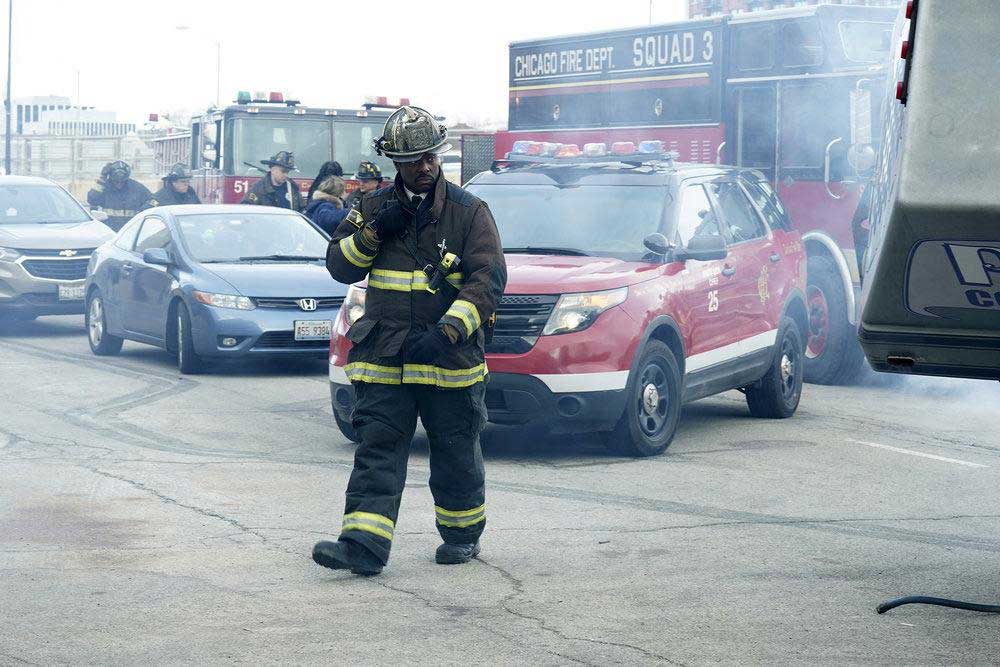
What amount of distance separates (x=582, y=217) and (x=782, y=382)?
7.10 ft

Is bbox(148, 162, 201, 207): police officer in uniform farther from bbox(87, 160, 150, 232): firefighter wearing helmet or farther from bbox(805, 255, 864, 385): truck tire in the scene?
bbox(805, 255, 864, 385): truck tire

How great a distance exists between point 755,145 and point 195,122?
11.5 m

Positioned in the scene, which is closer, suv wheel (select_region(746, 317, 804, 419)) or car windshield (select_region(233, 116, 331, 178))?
suv wheel (select_region(746, 317, 804, 419))

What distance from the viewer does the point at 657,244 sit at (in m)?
9.44

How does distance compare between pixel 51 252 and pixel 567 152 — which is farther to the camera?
pixel 51 252

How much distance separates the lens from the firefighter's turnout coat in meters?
6.41

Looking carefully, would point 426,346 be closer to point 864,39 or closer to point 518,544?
point 518,544

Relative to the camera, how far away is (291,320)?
508 inches

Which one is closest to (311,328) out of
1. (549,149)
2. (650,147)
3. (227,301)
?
(227,301)

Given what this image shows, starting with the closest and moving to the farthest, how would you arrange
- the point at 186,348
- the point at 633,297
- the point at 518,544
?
1. the point at 518,544
2. the point at 633,297
3. the point at 186,348

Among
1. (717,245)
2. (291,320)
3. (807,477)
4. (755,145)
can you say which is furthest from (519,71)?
(807,477)

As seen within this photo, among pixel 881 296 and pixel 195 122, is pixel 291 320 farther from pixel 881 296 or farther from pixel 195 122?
pixel 195 122

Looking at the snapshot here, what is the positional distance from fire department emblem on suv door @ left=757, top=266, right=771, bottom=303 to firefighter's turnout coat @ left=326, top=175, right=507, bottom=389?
4520 millimetres

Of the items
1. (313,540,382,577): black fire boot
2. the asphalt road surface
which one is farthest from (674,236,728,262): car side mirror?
(313,540,382,577): black fire boot
